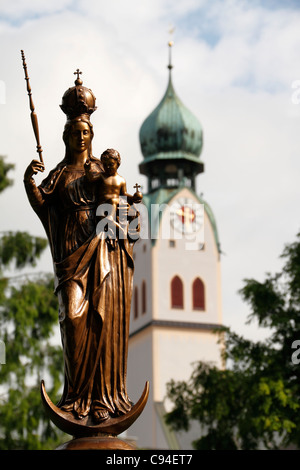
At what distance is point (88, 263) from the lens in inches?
279

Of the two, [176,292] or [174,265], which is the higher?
[174,265]

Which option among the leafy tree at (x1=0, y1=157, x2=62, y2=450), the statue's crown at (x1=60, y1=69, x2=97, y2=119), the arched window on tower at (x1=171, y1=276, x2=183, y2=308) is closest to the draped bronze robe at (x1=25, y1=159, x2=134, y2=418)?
the statue's crown at (x1=60, y1=69, x2=97, y2=119)

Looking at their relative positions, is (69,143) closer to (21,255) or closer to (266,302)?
(21,255)

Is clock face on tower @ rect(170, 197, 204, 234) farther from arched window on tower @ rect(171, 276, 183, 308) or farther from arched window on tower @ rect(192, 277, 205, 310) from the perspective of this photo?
arched window on tower @ rect(192, 277, 205, 310)

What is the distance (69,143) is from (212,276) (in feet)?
205

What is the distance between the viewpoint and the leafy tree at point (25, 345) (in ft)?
75.6

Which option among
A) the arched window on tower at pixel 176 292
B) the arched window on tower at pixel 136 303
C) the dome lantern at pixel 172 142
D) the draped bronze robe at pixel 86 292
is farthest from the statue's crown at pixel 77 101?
the arched window on tower at pixel 136 303

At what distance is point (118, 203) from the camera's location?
7.30 meters

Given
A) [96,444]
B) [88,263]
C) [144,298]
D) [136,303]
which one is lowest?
[96,444]

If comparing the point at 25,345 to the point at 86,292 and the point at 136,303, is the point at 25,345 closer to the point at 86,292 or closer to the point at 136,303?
the point at 86,292

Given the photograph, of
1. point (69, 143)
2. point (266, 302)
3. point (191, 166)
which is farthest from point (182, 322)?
point (69, 143)

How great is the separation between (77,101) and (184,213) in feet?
204

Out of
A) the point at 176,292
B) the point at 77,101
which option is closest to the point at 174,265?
the point at 176,292

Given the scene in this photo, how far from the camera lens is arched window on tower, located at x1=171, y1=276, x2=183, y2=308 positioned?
6875 cm
